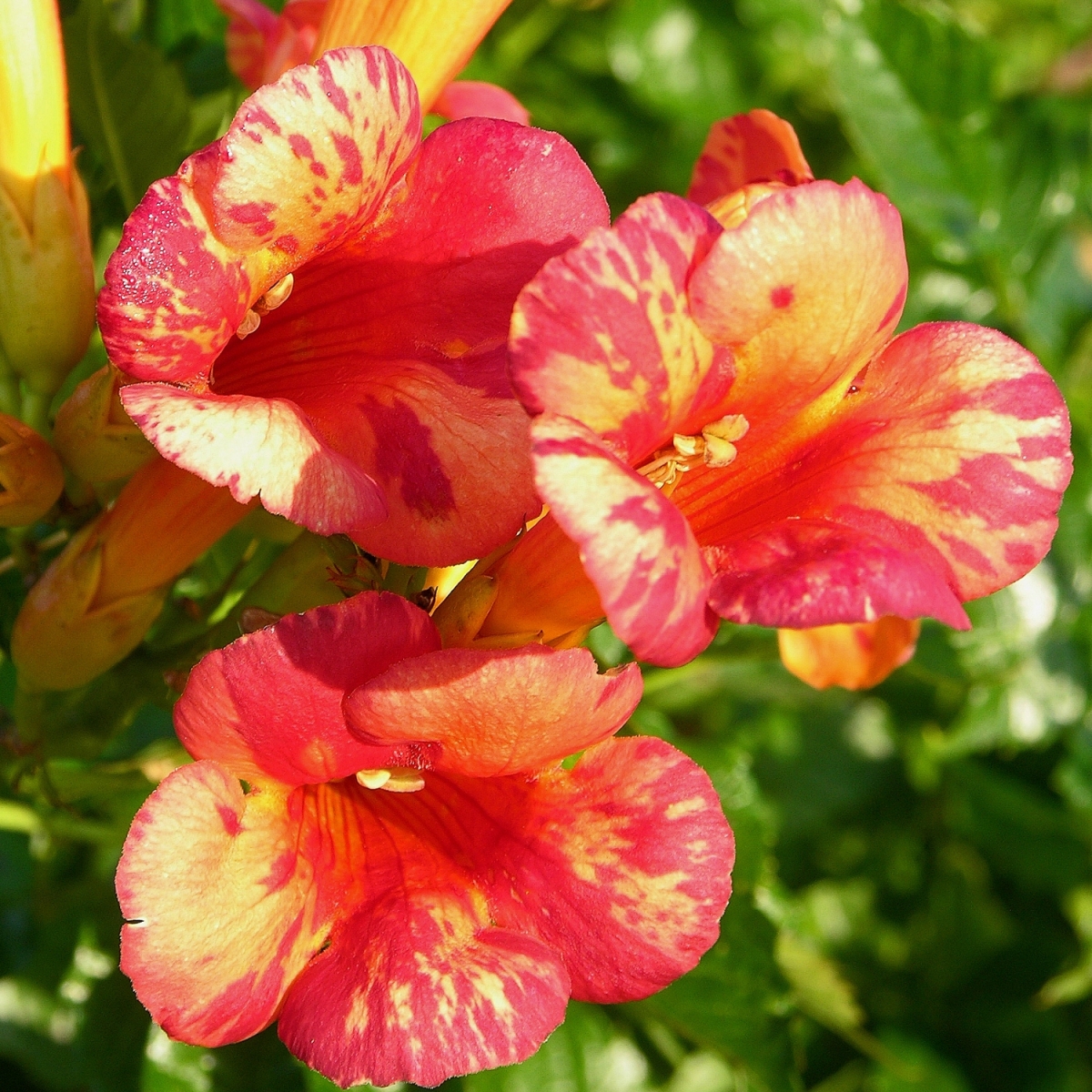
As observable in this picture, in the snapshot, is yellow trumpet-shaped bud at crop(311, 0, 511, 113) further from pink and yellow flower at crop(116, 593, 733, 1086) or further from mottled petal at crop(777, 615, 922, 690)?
mottled petal at crop(777, 615, 922, 690)

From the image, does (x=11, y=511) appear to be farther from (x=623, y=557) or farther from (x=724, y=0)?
(x=724, y=0)

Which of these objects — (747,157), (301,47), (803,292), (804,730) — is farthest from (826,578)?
(804,730)

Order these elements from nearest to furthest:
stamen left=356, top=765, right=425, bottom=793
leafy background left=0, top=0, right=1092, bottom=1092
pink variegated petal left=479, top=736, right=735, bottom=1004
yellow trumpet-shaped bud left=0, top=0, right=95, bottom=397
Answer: pink variegated petal left=479, top=736, right=735, bottom=1004
stamen left=356, top=765, right=425, bottom=793
yellow trumpet-shaped bud left=0, top=0, right=95, bottom=397
leafy background left=0, top=0, right=1092, bottom=1092

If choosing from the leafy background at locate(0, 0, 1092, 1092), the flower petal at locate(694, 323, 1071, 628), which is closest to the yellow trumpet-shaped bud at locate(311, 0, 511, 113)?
the leafy background at locate(0, 0, 1092, 1092)

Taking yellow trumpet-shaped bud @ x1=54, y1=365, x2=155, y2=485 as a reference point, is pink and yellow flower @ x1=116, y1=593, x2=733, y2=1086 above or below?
below

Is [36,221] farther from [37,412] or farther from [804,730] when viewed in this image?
[804,730]

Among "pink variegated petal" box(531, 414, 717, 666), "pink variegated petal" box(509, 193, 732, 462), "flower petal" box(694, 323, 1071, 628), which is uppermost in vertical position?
"pink variegated petal" box(509, 193, 732, 462)

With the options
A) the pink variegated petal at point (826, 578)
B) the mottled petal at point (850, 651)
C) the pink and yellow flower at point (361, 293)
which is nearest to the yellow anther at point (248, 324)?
the pink and yellow flower at point (361, 293)
